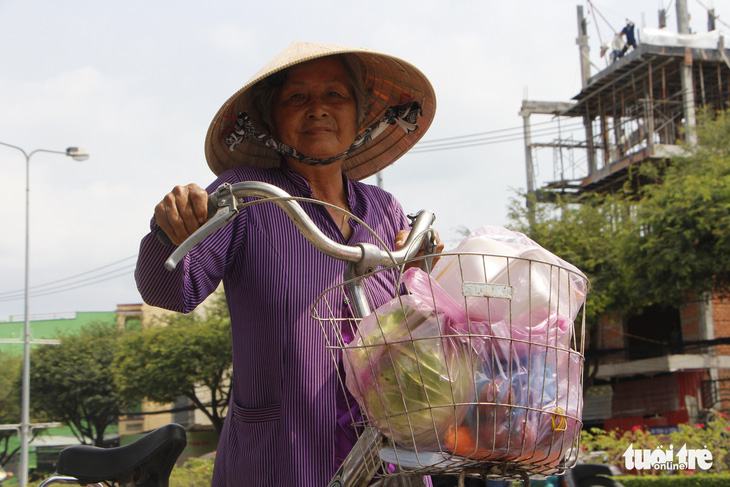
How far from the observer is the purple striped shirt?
2.02 metres

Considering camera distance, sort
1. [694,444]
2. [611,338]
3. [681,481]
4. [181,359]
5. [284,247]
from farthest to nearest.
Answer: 1. [181,359]
2. [611,338]
3. [694,444]
4. [681,481]
5. [284,247]

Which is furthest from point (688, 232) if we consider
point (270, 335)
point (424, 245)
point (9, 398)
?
point (9, 398)

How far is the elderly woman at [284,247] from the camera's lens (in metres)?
2.03

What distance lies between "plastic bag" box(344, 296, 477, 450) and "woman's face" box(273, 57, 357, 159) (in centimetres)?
90

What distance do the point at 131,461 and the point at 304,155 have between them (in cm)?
104

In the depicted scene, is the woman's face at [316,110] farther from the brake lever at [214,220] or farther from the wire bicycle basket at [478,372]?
the wire bicycle basket at [478,372]

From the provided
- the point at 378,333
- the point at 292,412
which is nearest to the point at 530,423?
the point at 378,333

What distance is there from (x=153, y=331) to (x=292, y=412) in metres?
31.0

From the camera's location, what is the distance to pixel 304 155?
238cm

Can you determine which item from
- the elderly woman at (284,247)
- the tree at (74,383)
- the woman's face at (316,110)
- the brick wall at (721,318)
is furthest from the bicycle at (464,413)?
the tree at (74,383)

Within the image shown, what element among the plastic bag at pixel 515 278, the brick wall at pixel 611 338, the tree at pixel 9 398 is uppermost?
the plastic bag at pixel 515 278

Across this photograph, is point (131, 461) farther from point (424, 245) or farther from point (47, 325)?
point (47, 325)

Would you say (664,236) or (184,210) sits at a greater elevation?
(664,236)

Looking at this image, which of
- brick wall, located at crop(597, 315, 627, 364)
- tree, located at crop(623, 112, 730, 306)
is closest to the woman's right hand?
tree, located at crop(623, 112, 730, 306)
